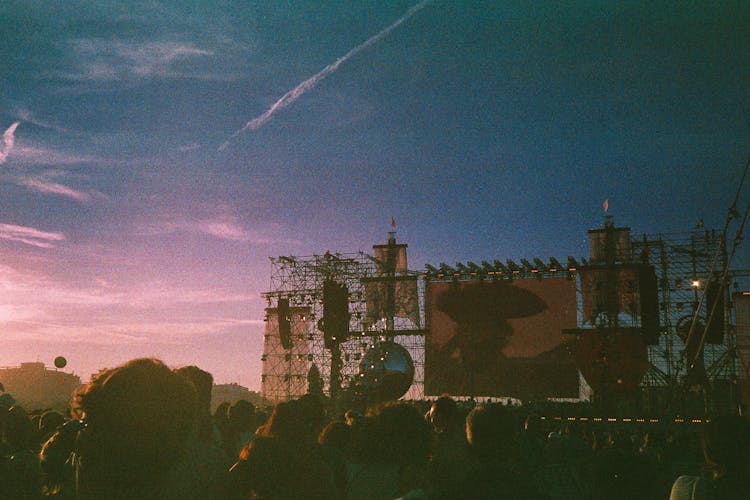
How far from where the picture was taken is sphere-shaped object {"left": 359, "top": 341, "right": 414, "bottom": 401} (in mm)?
30609

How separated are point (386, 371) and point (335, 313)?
8.50 m

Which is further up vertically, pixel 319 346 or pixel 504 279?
pixel 504 279

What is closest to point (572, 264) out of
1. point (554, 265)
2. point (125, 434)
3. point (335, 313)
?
point (554, 265)

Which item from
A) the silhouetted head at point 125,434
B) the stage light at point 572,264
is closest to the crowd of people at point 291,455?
the silhouetted head at point 125,434

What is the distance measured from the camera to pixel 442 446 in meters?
3.62

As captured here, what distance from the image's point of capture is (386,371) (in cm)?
3170

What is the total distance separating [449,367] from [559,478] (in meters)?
33.2

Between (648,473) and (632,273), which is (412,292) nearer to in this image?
(632,273)

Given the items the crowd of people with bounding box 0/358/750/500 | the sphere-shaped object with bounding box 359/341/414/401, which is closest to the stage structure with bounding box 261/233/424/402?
the sphere-shaped object with bounding box 359/341/414/401

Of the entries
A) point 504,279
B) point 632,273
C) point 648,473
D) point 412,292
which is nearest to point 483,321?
point 504,279

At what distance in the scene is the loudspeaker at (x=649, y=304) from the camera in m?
31.7

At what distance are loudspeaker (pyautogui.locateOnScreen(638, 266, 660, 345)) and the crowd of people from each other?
28.5 metres

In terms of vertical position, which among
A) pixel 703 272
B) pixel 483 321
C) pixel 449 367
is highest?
pixel 703 272

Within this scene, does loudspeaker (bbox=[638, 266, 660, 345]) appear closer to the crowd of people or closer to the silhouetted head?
the crowd of people
